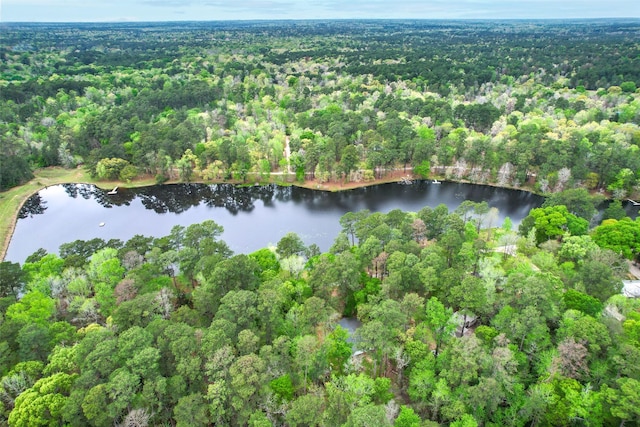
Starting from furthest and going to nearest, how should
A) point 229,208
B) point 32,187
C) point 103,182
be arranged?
point 103,182 → point 32,187 → point 229,208

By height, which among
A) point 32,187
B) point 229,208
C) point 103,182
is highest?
point 32,187

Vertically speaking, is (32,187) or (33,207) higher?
(32,187)

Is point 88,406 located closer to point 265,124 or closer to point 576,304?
point 576,304

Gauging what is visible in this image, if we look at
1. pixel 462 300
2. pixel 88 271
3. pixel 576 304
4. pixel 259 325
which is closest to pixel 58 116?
pixel 88 271

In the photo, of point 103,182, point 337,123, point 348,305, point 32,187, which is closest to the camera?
point 348,305

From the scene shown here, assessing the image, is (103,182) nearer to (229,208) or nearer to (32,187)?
(32,187)

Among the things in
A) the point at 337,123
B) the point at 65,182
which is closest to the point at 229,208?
the point at 337,123

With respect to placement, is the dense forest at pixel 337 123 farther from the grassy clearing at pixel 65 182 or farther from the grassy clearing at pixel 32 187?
the grassy clearing at pixel 32 187

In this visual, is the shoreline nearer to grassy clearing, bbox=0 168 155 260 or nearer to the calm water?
grassy clearing, bbox=0 168 155 260
